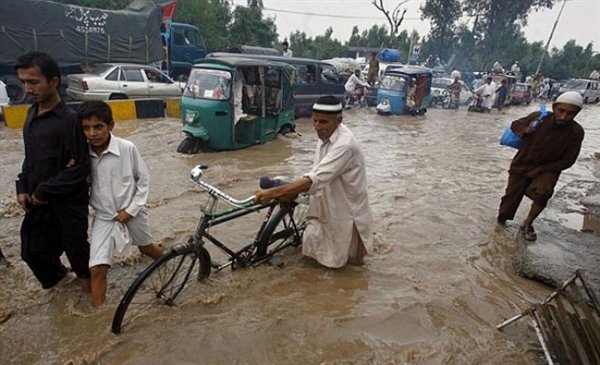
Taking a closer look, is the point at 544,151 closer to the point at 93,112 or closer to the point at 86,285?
the point at 93,112

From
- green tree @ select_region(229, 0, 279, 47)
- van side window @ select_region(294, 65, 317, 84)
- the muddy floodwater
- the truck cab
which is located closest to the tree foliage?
green tree @ select_region(229, 0, 279, 47)

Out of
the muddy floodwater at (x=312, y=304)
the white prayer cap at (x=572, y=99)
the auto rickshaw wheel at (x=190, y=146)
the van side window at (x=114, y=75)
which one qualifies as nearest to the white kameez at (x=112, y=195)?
the muddy floodwater at (x=312, y=304)

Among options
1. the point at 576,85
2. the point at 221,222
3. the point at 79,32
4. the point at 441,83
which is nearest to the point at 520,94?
the point at 441,83

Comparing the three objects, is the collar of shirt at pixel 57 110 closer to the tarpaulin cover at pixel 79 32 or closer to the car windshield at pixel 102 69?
the car windshield at pixel 102 69

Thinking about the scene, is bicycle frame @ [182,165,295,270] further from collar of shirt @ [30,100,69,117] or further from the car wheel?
the car wheel

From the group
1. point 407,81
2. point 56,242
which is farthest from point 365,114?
point 56,242

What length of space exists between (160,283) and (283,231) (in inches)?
50.6

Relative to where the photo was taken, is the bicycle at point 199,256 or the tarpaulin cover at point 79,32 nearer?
the bicycle at point 199,256

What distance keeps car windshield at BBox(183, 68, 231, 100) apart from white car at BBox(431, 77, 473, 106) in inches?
590

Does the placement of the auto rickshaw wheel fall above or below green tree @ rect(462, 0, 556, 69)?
below

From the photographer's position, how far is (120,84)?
34.9ft

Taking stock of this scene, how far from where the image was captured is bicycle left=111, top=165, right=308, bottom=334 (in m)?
2.52

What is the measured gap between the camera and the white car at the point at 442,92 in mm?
19562

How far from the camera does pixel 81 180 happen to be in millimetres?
2457
